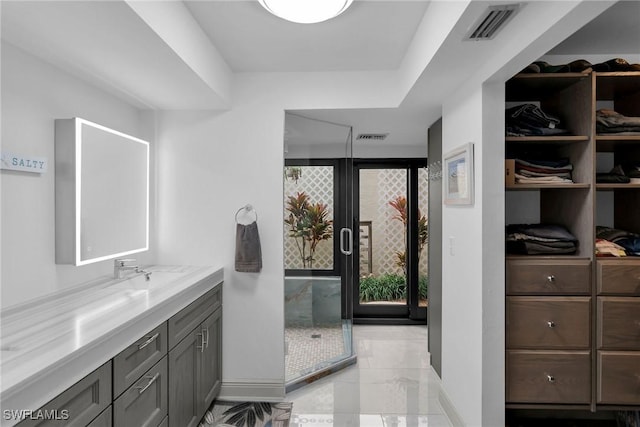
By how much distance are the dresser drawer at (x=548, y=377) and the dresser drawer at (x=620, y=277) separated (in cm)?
38

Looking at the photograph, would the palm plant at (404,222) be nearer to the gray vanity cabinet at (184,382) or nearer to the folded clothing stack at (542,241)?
the folded clothing stack at (542,241)

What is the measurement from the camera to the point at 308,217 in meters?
3.09

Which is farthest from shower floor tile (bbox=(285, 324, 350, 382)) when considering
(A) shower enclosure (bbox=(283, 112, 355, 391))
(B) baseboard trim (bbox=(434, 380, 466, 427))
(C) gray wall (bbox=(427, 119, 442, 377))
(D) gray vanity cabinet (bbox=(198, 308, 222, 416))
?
(B) baseboard trim (bbox=(434, 380, 466, 427))

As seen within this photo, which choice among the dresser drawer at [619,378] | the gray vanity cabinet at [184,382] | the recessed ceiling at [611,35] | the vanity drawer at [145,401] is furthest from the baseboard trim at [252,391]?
the recessed ceiling at [611,35]

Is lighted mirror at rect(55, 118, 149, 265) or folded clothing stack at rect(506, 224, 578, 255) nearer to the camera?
lighted mirror at rect(55, 118, 149, 265)

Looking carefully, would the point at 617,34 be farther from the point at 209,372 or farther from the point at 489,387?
the point at 209,372

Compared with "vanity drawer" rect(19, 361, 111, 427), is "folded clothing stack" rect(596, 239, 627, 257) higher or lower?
higher

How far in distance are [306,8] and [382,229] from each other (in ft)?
10.2

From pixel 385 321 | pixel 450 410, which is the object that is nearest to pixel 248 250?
pixel 450 410

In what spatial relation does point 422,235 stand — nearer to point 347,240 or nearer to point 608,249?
point 347,240

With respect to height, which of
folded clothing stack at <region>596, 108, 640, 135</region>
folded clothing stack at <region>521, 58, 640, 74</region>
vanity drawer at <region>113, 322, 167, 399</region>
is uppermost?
folded clothing stack at <region>521, 58, 640, 74</region>

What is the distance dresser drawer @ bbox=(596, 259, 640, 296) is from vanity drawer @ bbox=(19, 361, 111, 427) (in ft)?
7.95

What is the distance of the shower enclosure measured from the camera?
2.95m

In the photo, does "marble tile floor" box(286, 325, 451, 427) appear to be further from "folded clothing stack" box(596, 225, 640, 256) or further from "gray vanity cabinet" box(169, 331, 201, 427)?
"folded clothing stack" box(596, 225, 640, 256)
